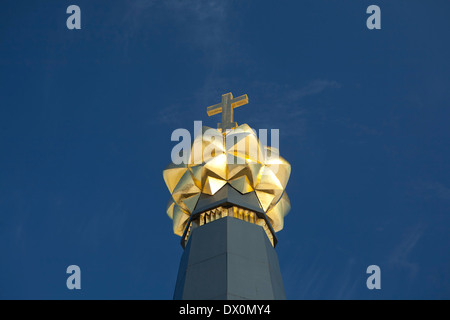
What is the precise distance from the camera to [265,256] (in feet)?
71.6

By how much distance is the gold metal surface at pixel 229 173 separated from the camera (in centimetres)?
2481

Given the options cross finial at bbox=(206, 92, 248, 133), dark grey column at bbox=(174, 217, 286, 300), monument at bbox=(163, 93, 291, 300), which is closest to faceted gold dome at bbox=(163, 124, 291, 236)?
monument at bbox=(163, 93, 291, 300)

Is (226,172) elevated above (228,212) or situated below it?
above

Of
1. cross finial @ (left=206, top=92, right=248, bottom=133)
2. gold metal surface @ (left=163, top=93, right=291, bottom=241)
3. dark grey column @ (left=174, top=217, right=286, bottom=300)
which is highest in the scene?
cross finial @ (left=206, top=92, right=248, bottom=133)

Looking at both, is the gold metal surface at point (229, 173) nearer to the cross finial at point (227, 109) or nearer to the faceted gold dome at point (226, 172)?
the faceted gold dome at point (226, 172)

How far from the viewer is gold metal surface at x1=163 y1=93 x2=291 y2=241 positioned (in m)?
24.8

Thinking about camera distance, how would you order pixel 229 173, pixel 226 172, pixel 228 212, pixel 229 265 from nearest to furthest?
pixel 229 265 < pixel 228 212 < pixel 229 173 < pixel 226 172

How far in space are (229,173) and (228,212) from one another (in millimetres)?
1718

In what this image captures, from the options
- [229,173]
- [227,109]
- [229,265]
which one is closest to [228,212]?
A: [229,173]

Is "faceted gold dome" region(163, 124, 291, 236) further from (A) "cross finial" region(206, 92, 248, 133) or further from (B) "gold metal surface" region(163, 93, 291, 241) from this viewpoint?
(A) "cross finial" region(206, 92, 248, 133)

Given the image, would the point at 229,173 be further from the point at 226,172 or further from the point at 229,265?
the point at 229,265

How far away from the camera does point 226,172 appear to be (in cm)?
2486
